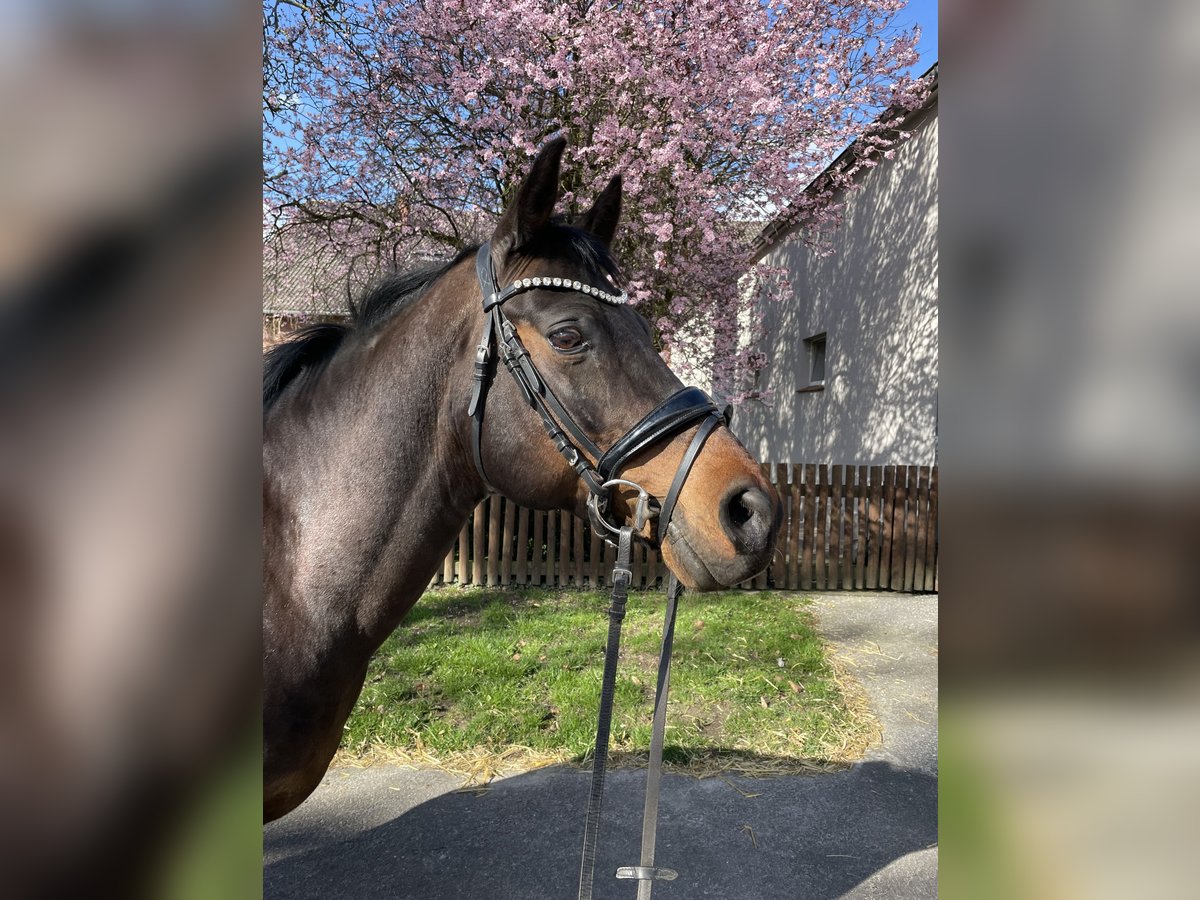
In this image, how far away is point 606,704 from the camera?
5.23ft

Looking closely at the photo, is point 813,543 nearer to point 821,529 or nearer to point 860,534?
point 821,529

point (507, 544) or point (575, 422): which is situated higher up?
point (575, 422)

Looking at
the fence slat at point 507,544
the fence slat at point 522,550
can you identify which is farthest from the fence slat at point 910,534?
the fence slat at point 507,544

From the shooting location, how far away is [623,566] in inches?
65.6

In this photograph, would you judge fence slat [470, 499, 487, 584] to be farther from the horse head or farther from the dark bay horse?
the horse head

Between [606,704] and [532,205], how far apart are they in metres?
1.34

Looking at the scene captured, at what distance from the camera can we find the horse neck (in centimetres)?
169

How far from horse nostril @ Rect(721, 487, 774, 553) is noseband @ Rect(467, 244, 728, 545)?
0.43 ft

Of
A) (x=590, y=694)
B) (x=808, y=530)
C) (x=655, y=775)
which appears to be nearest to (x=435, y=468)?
(x=655, y=775)

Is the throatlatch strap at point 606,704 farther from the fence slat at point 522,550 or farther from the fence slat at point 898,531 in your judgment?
the fence slat at point 898,531

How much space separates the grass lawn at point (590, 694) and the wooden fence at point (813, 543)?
1.14 meters
